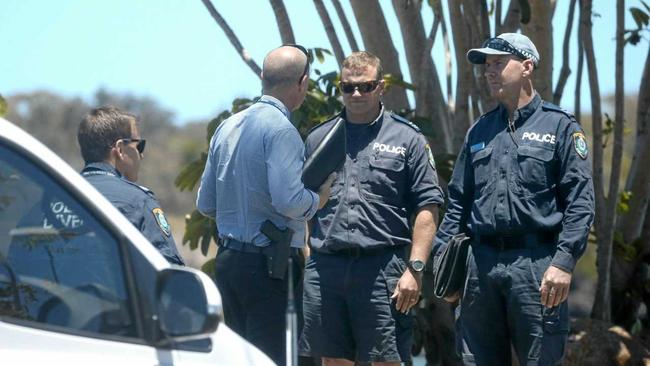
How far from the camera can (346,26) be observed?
9438 mm

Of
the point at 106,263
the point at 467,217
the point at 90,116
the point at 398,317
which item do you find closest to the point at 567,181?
the point at 467,217

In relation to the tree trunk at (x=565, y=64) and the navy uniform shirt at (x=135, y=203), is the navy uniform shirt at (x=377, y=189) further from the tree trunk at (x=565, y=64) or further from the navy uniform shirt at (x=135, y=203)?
the tree trunk at (x=565, y=64)

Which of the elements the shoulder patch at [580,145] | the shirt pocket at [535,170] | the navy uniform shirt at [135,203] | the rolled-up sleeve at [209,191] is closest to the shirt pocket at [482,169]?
the shirt pocket at [535,170]

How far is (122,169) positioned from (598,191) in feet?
14.0

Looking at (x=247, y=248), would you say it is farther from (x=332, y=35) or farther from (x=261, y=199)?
(x=332, y=35)

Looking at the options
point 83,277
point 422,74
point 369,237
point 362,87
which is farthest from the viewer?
point 422,74

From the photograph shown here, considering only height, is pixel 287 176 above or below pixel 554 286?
above

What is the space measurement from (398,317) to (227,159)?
1204 mm

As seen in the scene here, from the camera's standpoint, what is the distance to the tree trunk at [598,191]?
9.11m

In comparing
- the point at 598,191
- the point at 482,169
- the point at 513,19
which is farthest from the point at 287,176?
the point at 598,191

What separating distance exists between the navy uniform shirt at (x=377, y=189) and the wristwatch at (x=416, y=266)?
0.48 ft

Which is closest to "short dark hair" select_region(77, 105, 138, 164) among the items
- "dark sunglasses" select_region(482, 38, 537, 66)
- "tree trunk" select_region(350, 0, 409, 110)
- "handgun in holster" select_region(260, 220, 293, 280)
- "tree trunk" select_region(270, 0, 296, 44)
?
"handgun in holster" select_region(260, 220, 293, 280)

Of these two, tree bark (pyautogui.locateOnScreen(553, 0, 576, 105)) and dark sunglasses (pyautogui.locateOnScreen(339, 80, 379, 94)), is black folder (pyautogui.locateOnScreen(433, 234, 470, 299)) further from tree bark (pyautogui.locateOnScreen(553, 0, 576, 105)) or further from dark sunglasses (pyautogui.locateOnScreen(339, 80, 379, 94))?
tree bark (pyautogui.locateOnScreen(553, 0, 576, 105))

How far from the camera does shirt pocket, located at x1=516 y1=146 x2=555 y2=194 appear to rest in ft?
19.6
